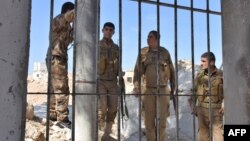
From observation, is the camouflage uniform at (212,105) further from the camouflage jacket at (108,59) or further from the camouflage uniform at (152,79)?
the camouflage jacket at (108,59)

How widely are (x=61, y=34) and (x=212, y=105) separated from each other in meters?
2.17

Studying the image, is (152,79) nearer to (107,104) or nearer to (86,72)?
(107,104)

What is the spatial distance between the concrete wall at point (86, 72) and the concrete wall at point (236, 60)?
948 millimetres

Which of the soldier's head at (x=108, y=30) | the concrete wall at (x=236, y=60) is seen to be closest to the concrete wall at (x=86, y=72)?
the concrete wall at (x=236, y=60)

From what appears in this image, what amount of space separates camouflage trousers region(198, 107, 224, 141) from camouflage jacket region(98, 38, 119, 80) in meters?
1.33

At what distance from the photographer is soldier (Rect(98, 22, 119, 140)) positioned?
14.1 feet

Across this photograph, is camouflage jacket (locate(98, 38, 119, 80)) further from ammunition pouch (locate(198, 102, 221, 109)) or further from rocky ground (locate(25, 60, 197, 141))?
ammunition pouch (locate(198, 102, 221, 109))

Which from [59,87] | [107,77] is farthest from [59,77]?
[107,77]

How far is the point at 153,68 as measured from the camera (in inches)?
164

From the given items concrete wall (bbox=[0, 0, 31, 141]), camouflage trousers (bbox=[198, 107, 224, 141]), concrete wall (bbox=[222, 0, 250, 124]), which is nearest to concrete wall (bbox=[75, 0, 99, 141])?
concrete wall (bbox=[222, 0, 250, 124])

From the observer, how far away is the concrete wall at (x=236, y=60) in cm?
219

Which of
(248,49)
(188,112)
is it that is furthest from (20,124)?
(188,112)

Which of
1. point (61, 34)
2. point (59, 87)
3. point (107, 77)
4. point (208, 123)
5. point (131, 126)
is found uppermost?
point (61, 34)

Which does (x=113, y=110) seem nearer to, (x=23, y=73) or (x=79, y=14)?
(x=79, y=14)
